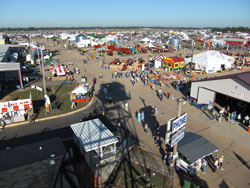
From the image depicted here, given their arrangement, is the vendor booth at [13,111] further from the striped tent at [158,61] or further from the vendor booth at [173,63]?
the striped tent at [158,61]

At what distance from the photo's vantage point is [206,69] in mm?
36781

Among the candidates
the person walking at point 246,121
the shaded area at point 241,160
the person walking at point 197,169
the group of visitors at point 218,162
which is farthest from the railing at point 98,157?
the person walking at point 246,121

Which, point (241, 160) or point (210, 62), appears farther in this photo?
point (210, 62)

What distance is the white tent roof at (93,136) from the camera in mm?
11578

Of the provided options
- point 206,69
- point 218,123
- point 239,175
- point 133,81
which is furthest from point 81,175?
point 206,69

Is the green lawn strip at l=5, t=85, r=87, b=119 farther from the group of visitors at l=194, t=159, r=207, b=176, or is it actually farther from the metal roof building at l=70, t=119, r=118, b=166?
the group of visitors at l=194, t=159, r=207, b=176

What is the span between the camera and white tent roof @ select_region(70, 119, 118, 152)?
11578 millimetres

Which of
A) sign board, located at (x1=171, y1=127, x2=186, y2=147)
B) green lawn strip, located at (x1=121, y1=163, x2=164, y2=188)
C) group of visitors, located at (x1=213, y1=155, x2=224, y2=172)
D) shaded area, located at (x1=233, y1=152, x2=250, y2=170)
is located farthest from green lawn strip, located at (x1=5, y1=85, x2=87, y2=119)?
shaded area, located at (x1=233, y1=152, x2=250, y2=170)

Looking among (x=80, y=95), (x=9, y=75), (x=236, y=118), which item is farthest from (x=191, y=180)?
(x=9, y=75)

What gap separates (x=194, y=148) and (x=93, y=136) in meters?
6.06

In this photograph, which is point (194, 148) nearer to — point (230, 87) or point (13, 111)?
point (230, 87)

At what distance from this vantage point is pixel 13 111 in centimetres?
1791

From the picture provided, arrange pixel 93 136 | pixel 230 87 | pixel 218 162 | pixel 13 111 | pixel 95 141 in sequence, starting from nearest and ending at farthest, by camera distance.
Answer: pixel 95 141 → pixel 218 162 → pixel 93 136 → pixel 13 111 → pixel 230 87

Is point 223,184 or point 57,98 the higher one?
point 57,98
